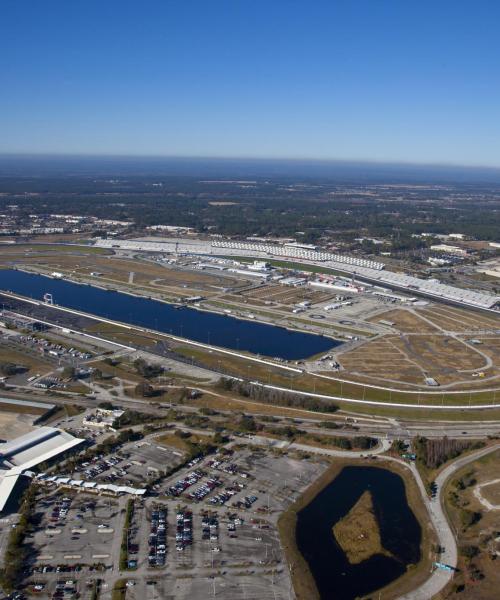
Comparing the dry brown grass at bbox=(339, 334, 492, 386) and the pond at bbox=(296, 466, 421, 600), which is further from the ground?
the dry brown grass at bbox=(339, 334, 492, 386)

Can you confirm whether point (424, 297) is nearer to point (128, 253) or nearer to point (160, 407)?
point (160, 407)

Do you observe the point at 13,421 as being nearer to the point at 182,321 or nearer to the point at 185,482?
the point at 185,482

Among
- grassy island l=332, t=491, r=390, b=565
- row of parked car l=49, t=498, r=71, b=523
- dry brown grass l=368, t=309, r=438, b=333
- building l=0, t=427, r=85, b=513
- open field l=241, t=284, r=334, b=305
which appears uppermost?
open field l=241, t=284, r=334, b=305

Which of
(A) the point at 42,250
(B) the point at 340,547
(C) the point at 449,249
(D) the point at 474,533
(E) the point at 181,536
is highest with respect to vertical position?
(C) the point at 449,249

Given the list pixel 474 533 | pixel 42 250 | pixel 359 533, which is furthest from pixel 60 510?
pixel 42 250

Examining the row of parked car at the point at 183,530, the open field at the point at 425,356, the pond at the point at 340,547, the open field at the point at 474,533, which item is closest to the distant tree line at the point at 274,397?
the open field at the point at 425,356

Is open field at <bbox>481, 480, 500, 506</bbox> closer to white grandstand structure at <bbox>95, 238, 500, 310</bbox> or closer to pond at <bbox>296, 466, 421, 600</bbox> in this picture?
pond at <bbox>296, 466, 421, 600</bbox>

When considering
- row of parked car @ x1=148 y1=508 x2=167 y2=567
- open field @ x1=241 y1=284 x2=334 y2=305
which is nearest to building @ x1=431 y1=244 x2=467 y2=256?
open field @ x1=241 y1=284 x2=334 y2=305

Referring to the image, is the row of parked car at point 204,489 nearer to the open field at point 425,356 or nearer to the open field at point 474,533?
the open field at point 474,533
